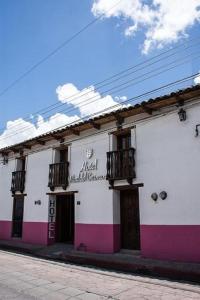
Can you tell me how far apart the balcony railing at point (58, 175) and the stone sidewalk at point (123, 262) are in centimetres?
297

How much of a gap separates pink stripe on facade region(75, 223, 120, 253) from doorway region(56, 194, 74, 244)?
2300 millimetres

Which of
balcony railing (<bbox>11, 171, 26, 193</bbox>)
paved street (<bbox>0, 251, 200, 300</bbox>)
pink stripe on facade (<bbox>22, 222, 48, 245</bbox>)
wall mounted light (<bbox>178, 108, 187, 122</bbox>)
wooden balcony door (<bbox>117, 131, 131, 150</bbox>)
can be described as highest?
wall mounted light (<bbox>178, 108, 187, 122</bbox>)

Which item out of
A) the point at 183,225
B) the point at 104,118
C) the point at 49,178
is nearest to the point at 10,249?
the point at 49,178

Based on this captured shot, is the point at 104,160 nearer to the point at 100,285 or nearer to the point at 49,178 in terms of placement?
the point at 49,178

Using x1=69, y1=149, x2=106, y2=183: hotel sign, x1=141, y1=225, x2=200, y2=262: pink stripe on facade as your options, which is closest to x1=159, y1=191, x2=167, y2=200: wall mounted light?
x1=141, y1=225, x2=200, y2=262: pink stripe on facade

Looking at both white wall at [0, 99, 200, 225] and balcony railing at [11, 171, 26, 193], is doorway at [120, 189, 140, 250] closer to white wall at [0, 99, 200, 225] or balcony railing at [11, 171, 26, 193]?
white wall at [0, 99, 200, 225]

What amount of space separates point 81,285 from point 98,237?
490 centimetres

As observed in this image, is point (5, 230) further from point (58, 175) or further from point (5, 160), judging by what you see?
point (58, 175)

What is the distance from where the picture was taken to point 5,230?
18.0 meters

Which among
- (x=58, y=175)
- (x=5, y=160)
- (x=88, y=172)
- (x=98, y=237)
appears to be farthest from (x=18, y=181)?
(x=98, y=237)

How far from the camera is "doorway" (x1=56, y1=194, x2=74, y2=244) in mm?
15383

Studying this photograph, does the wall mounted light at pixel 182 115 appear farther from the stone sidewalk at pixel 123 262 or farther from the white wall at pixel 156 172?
the stone sidewalk at pixel 123 262

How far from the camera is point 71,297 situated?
20.9 ft

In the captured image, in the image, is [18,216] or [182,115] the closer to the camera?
[182,115]
